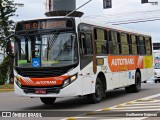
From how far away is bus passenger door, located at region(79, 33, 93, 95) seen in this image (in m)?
14.3

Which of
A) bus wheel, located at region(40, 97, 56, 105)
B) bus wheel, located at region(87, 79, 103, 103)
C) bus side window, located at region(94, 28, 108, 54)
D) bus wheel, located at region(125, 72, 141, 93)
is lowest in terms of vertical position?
bus wheel, located at region(125, 72, 141, 93)

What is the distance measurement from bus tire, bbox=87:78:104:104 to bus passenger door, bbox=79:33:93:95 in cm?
56

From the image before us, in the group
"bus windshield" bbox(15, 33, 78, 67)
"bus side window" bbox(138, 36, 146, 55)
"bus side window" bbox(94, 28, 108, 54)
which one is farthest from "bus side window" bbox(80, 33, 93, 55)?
"bus side window" bbox(138, 36, 146, 55)

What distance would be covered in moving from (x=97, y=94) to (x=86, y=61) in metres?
1.67

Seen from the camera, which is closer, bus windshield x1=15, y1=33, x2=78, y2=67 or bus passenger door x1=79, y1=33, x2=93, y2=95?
bus windshield x1=15, y1=33, x2=78, y2=67

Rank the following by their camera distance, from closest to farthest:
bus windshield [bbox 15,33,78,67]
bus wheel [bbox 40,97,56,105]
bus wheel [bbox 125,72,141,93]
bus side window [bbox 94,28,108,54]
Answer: bus windshield [bbox 15,33,78,67]
bus side window [bbox 94,28,108,54]
bus wheel [bbox 40,97,56,105]
bus wheel [bbox 125,72,141,93]

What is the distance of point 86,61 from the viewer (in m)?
14.6

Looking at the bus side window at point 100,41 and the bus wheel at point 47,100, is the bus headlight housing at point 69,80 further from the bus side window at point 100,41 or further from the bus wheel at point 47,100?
the bus wheel at point 47,100

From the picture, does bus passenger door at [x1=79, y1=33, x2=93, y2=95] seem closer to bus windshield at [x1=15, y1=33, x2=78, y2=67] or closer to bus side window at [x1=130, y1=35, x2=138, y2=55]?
bus windshield at [x1=15, y1=33, x2=78, y2=67]

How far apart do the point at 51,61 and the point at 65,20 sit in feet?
4.96

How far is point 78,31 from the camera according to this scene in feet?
47.0

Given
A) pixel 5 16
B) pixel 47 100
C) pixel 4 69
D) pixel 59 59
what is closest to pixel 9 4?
pixel 5 16

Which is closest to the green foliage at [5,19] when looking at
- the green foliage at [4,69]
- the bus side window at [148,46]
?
→ the green foliage at [4,69]

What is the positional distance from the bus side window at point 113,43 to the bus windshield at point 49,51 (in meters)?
3.37
